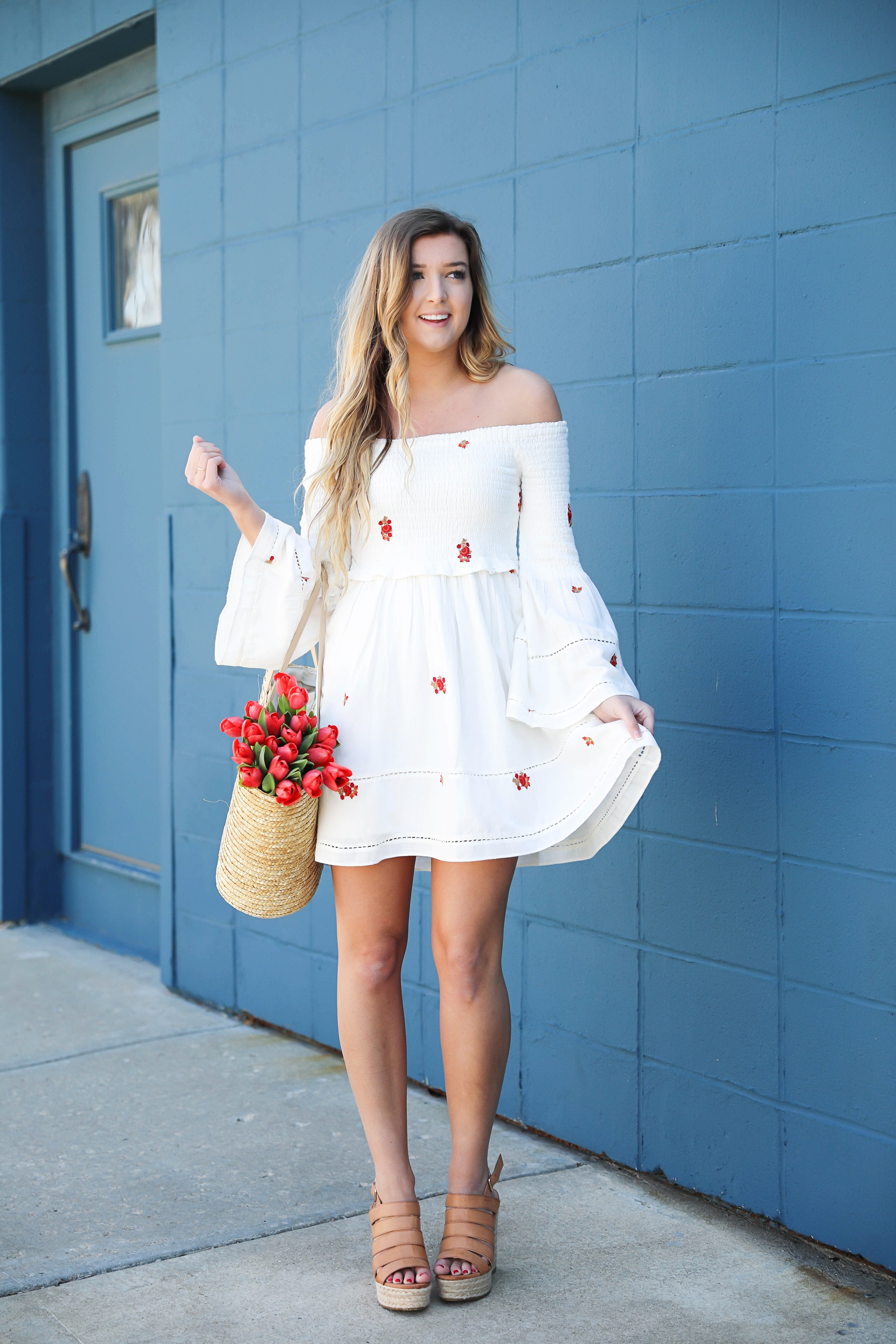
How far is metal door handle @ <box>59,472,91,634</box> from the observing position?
16.0ft

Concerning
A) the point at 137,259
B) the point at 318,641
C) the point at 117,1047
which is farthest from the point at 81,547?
the point at 318,641

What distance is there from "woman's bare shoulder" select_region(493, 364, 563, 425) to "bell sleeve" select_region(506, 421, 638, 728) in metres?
0.02

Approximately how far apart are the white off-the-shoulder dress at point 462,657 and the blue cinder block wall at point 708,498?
0.39 meters

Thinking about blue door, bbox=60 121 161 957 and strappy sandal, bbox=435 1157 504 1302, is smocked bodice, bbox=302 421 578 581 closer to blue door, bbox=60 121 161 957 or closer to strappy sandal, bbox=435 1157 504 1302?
strappy sandal, bbox=435 1157 504 1302

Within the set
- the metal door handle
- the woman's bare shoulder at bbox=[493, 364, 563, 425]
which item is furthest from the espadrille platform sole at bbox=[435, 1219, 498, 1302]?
the metal door handle

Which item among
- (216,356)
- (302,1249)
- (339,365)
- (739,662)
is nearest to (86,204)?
(216,356)

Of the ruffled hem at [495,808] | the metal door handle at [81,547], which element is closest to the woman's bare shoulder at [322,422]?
the ruffled hem at [495,808]

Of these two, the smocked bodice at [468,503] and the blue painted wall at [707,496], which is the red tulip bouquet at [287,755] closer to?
the smocked bodice at [468,503]

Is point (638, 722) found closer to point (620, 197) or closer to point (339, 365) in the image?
point (339, 365)

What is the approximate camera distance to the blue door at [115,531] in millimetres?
4641

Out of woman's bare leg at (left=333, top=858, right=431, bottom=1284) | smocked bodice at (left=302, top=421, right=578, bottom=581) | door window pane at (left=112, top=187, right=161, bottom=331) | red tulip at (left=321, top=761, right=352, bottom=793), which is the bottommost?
woman's bare leg at (left=333, top=858, right=431, bottom=1284)

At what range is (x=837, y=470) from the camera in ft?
8.10

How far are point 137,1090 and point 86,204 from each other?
9.89 feet

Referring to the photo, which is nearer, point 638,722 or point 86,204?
point 638,722
